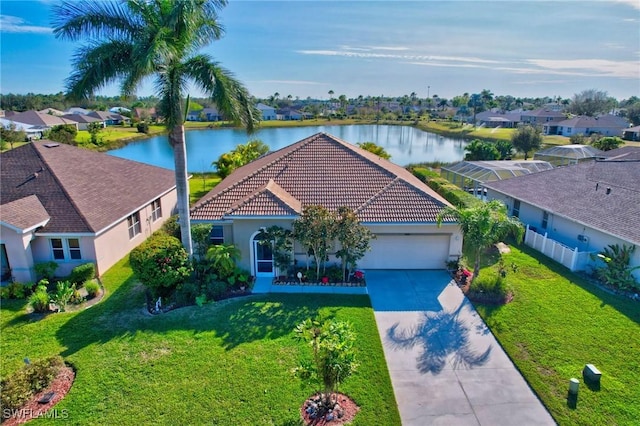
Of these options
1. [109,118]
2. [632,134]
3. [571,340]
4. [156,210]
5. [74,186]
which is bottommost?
[571,340]

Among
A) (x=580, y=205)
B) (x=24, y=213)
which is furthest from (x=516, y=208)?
(x=24, y=213)

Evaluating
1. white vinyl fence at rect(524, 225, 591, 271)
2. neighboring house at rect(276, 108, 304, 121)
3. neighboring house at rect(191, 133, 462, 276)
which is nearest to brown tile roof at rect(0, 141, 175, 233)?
neighboring house at rect(191, 133, 462, 276)

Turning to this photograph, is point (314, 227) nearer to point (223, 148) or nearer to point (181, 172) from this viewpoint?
point (181, 172)

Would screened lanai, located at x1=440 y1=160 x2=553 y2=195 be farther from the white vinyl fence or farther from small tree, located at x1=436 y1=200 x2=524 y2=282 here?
small tree, located at x1=436 y1=200 x2=524 y2=282

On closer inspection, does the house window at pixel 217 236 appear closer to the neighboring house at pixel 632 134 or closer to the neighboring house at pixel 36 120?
the neighboring house at pixel 36 120

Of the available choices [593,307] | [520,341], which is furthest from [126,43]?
[593,307]

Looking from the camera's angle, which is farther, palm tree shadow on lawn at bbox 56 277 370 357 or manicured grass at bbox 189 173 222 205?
manicured grass at bbox 189 173 222 205
